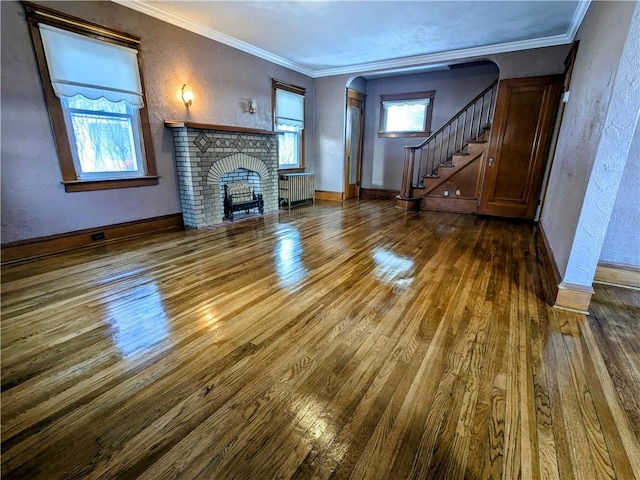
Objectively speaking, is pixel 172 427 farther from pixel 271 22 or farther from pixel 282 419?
pixel 271 22

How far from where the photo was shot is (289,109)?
6.54 metres

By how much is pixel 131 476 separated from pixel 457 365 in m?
1.63

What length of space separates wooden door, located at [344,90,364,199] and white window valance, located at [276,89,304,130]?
46.2 inches

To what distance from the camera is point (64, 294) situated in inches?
98.0

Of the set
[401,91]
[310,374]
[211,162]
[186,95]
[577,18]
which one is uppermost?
[577,18]

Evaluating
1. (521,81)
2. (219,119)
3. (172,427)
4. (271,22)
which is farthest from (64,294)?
(521,81)

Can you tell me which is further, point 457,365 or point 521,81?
point 521,81

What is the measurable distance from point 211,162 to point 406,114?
518 cm

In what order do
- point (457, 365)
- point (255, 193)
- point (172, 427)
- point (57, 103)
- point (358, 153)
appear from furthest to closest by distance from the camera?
point (358, 153) < point (255, 193) < point (57, 103) < point (457, 365) < point (172, 427)

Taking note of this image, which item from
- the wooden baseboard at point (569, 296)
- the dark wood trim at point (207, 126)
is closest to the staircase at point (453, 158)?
the dark wood trim at point (207, 126)

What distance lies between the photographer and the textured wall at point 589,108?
2.11 meters

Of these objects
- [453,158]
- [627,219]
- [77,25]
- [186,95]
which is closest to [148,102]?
[186,95]

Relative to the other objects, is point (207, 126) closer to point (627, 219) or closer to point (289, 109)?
point (289, 109)

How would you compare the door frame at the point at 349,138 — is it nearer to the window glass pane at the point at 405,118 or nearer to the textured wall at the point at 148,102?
the window glass pane at the point at 405,118
